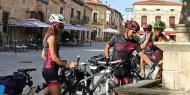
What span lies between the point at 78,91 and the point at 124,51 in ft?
3.06

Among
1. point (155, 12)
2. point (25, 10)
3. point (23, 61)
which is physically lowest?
point (23, 61)

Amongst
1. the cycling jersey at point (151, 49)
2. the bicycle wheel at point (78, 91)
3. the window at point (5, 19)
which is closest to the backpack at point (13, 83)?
the bicycle wheel at point (78, 91)

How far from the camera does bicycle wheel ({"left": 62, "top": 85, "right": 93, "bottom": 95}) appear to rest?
7223 mm

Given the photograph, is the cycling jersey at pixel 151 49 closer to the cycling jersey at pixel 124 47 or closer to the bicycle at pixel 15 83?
the cycling jersey at pixel 124 47

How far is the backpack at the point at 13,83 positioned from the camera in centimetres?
668

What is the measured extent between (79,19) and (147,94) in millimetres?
55524

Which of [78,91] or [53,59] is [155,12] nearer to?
[78,91]

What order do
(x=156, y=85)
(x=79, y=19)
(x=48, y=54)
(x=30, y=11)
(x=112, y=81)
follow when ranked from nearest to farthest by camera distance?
(x=48, y=54) < (x=112, y=81) < (x=156, y=85) < (x=30, y=11) < (x=79, y=19)

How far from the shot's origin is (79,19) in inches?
2437

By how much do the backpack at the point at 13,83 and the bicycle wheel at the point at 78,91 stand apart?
0.67 m

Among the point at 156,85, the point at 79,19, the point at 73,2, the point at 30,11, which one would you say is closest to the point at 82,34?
the point at 79,19

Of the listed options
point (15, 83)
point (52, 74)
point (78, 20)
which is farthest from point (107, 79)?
point (78, 20)

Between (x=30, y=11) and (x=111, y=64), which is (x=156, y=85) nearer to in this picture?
(x=111, y=64)

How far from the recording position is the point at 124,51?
→ 292 inches
